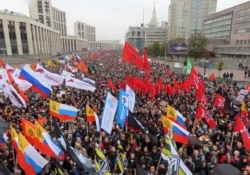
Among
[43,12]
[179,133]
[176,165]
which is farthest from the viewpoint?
[43,12]

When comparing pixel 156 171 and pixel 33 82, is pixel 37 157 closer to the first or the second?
pixel 156 171

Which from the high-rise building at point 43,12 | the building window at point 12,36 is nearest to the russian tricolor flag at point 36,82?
the building window at point 12,36

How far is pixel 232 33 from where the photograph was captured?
6512 cm

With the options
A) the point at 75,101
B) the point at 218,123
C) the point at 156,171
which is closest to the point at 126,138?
the point at 156,171

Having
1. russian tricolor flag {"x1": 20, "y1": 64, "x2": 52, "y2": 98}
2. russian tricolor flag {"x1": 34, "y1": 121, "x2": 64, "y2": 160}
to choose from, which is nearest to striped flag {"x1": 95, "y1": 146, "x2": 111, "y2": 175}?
russian tricolor flag {"x1": 34, "y1": 121, "x2": 64, "y2": 160}

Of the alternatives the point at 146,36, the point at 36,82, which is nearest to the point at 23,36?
the point at 36,82

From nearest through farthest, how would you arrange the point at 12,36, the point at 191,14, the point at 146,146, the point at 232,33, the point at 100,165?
1. the point at 100,165
2. the point at 146,146
3. the point at 12,36
4. the point at 232,33
5. the point at 191,14

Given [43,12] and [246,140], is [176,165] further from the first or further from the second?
[43,12]

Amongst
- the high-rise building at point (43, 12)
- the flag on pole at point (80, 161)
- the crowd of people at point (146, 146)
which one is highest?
the high-rise building at point (43, 12)

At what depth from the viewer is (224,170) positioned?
5539mm

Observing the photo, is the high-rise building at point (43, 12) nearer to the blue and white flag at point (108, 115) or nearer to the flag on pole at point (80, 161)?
the blue and white flag at point (108, 115)

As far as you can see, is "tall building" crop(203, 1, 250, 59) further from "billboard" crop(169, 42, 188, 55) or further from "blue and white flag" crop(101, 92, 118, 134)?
"blue and white flag" crop(101, 92, 118, 134)

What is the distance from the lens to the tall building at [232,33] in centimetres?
5650

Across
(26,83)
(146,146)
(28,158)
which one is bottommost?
(146,146)
